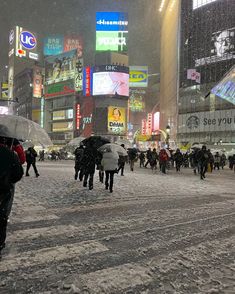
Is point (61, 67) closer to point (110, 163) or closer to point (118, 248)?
point (110, 163)

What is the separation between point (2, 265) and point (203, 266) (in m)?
2.27

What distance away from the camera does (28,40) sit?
5610 inches

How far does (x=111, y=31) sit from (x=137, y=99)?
115 ft

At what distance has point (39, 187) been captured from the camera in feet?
35.2

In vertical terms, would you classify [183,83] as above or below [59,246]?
above

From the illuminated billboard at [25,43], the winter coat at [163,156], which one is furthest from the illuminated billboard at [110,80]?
the illuminated billboard at [25,43]

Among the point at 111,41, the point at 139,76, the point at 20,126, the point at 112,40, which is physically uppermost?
the point at 112,40

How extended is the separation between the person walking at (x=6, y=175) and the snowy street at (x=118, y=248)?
1.64 ft

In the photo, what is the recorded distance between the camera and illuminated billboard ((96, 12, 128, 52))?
8738 centimetres

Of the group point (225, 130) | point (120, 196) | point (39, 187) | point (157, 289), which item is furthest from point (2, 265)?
point (225, 130)

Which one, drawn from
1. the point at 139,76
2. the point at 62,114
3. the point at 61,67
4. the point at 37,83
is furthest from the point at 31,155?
the point at 37,83

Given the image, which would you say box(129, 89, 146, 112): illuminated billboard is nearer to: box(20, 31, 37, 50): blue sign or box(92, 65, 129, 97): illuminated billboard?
box(92, 65, 129, 97): illuminated billboard

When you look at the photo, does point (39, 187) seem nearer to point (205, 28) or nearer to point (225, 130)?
point (225, 130)

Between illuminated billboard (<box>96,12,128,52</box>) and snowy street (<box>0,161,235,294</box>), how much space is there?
8565cm
